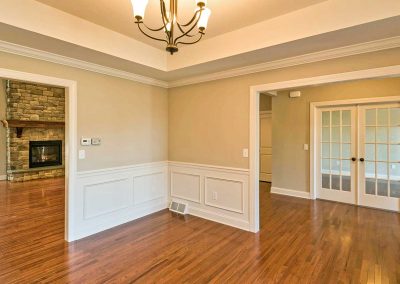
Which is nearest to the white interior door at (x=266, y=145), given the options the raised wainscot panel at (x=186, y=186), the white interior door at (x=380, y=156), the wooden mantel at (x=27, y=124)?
the white interior door at (x=380, y=156)

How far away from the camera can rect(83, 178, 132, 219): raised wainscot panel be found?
343 centimetres

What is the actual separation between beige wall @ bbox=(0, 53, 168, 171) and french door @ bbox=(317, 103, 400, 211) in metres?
3.42

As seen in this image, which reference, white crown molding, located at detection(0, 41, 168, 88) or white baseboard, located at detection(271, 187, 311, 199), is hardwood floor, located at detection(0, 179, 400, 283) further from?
white crown molding, located at detection(0, 41, 168, 88)

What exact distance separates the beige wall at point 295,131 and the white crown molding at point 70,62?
3.01 m

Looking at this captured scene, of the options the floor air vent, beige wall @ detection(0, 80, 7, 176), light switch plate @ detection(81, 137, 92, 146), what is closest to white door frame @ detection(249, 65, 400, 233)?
the floor air vent

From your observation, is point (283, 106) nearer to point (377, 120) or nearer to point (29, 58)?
point (377, 120)

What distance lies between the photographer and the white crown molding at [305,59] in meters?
2.55

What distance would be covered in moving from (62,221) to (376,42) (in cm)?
500

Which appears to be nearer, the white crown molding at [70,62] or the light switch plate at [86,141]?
the white crown molding at [70,62]

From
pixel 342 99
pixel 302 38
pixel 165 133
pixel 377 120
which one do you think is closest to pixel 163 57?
pixel 165 133

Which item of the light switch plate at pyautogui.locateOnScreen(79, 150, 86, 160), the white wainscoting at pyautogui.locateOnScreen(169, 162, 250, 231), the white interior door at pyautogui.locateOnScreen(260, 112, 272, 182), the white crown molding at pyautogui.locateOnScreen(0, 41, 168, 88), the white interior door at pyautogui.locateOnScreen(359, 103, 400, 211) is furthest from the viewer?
the white interior door at pyautogui.locateOnScreen(260, 112, 272, 182)

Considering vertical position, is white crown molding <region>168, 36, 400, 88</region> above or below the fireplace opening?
above

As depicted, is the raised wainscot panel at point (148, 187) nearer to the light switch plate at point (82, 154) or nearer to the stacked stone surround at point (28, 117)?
the light switch plate at point (82, 154)

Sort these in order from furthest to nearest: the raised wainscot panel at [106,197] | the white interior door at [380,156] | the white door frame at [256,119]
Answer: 1. the white interior door at [380,156]
2. the raised wainscot panel at [106,197]
3. the white door frame at [256,119]
